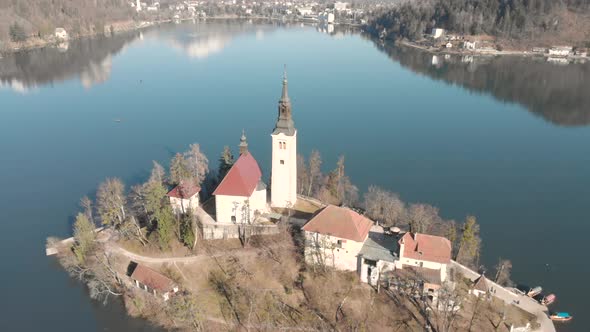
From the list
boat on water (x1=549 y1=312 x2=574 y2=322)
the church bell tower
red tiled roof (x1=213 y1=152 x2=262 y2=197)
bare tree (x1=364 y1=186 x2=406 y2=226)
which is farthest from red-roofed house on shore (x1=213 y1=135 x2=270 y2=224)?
boat on water (x1=549 y1=312 x2=574 y2=322)

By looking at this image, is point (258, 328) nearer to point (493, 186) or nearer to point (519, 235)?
point (519, 235)

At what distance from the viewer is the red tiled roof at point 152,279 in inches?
1455

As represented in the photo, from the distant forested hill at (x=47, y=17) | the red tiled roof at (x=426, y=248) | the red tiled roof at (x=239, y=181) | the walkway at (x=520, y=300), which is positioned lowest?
the walkway at (x=520, y=300)

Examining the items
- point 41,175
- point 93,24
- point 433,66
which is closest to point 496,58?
point 433,66

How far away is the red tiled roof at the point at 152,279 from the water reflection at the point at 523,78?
81.9 metres

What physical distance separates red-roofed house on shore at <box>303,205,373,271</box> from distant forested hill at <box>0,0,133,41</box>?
490ft

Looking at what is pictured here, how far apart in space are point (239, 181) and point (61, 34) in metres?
157

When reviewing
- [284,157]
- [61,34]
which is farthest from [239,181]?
[61,34]

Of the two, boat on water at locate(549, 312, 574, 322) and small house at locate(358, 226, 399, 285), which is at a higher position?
small house at locate(358, 226, 399, 285)

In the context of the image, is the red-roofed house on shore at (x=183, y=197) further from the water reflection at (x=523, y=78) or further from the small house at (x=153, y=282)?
the water reflection at (x=523, y=78)

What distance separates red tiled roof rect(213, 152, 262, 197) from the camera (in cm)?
4100

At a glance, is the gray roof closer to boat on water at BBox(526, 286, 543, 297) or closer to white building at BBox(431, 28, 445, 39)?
boat on water at BBox(526, 286, 543, 297)

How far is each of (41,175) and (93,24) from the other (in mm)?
144640

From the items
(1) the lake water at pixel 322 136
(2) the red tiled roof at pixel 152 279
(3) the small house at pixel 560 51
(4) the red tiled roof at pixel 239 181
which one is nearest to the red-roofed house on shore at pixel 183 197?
(4) the red tiled roof at pixel 239 181
